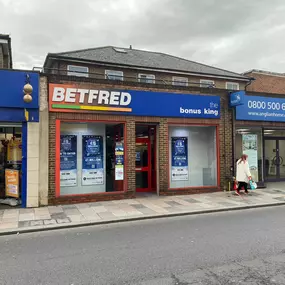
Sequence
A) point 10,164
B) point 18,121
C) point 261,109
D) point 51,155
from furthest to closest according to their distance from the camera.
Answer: point 261,109
point 10,164
point 51,155
point 18,121

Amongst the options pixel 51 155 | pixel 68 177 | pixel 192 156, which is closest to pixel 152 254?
pixel 51 155

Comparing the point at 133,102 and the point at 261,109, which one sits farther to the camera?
the point at 261,109

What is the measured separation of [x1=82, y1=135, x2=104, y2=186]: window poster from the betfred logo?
1194mm

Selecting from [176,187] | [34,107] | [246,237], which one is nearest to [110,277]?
[246,237]

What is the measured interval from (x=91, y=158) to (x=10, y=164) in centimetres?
275

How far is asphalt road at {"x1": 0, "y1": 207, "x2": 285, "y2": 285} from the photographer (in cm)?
390

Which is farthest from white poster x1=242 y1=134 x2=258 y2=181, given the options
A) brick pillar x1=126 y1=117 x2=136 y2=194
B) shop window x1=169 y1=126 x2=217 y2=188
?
brick pillar x1=126 y1=117 x2=136 y2=194

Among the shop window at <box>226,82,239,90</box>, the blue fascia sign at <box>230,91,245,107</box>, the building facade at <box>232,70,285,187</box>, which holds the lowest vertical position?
the building facade at <box>232,70,285,187</box>

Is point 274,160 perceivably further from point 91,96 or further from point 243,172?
point 91,96

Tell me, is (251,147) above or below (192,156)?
above

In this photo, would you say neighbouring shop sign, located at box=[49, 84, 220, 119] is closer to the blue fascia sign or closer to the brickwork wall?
the blue fascia sign

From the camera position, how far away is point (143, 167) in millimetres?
11703

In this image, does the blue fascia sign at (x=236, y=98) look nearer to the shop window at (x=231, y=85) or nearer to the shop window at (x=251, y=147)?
the shop window at (x=251, y=147)

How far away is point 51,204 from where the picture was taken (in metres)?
9.12
